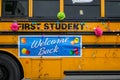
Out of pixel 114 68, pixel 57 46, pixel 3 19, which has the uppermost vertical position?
pixel 3 19

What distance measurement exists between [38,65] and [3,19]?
122 centimetres

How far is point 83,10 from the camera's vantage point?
304 inches

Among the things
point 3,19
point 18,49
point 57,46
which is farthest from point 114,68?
point 3,19

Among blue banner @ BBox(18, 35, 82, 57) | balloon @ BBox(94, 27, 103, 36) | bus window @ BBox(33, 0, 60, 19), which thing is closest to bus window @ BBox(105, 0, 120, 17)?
balloon @ BBox(94, 27, 103, 36)

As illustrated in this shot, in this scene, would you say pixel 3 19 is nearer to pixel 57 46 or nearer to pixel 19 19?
pixel 19 19

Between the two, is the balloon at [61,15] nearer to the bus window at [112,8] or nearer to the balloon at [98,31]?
the balloon at [98,31]

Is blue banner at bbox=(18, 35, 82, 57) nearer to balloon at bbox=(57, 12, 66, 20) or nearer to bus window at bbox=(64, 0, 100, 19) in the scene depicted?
balloon at bbox=(57, 12, 66, 20)

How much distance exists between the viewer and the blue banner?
24.8ft

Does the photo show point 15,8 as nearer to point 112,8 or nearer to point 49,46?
point 49,46

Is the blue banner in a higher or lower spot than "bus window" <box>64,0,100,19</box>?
lower

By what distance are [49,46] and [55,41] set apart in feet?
0.54

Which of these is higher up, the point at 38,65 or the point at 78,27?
the point at 78,27

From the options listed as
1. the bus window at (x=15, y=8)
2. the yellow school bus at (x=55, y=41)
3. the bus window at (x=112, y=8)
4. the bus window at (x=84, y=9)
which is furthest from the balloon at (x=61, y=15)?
the bus window at (x=112, y=8)

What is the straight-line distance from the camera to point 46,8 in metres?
7.69
